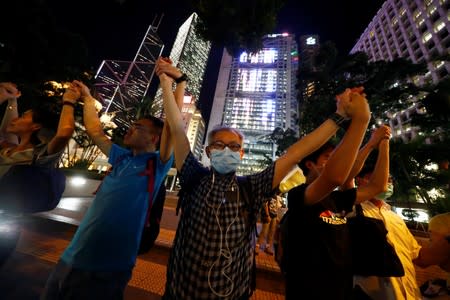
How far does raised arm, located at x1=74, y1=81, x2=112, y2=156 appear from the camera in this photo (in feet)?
5.65

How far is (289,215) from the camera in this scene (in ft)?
4.68

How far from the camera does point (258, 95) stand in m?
75.3

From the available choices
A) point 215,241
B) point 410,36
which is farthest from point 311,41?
point 215,241

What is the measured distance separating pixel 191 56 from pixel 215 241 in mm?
100832

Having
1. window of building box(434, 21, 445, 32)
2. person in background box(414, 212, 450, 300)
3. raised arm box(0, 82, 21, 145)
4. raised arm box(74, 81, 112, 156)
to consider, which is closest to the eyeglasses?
raised arm box(74, 81, 112, 156)

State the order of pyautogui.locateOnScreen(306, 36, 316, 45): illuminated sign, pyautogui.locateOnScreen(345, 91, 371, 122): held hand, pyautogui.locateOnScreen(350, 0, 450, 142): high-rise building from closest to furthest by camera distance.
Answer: pyautogui.locateOnScreen(345, 91, 371, 122): held hand
pyautogui.locateOnScreen(350, 0, 450, 142): high-rise building
pyautogui.locateOnScreen(306, 36, 316, 45): illuminated sign

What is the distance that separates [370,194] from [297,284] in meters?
1.00

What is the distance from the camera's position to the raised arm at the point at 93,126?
1722 mm

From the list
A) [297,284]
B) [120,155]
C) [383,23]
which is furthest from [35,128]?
[383,23]

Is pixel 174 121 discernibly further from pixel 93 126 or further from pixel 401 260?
pixel 401 260

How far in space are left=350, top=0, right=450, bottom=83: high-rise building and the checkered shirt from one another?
4167 centimetres

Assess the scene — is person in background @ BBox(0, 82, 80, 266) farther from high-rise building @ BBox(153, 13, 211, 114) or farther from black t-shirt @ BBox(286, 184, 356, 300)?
high-rise building @ BBox(153, 13, 211, 114)

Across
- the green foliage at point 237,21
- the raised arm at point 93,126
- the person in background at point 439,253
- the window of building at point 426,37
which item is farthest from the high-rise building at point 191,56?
the person in background at point 439,253

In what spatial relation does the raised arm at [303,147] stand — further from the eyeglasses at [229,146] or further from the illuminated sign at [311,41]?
the illuminated sign at [311,41]
